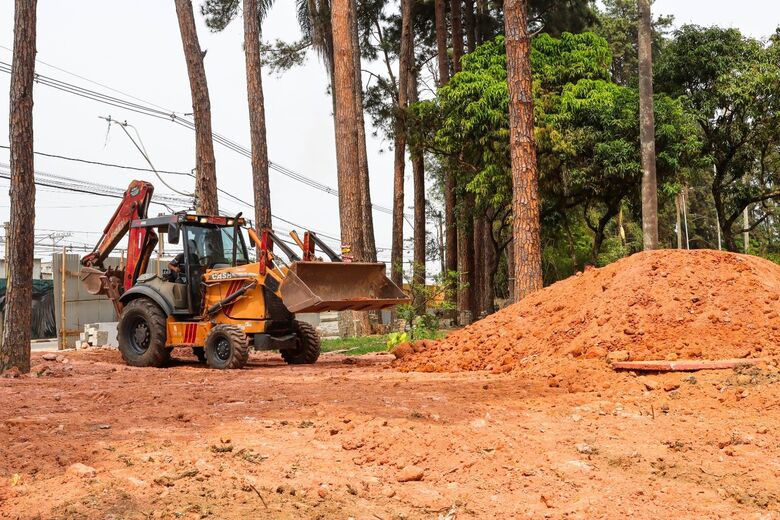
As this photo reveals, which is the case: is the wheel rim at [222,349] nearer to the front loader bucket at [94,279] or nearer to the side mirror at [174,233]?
the side mirror at [174,233]

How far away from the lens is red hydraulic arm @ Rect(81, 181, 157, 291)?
14602 mm

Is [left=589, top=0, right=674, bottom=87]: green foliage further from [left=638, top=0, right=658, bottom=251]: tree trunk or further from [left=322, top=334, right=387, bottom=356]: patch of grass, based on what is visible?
[left=322, top=334, right=387, bottom=356]: patch of grass

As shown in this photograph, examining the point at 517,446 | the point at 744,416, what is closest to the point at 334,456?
the point at 517,446

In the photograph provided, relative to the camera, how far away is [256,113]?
74.5 feet

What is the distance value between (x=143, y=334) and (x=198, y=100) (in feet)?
24.6

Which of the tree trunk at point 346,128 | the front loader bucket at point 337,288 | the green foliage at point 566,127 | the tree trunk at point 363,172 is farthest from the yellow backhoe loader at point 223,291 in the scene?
the green foliage at point 566,127

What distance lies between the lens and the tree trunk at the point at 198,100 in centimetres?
1934

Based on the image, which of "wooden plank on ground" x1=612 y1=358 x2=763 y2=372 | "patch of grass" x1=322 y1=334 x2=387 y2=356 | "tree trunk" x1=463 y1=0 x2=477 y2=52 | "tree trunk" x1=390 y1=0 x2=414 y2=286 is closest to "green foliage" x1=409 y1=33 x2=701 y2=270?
"tree trunk" x1=390 y1=0 x2=414 y2=286

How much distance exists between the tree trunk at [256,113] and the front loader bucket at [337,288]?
30.4 feet

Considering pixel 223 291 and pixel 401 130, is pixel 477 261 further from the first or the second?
pixel 223 291

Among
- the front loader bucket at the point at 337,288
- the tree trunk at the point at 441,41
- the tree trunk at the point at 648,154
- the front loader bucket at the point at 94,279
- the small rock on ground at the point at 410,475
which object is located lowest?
the small rock on ground at the point at 410,475

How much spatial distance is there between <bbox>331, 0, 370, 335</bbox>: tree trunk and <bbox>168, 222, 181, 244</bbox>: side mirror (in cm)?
650

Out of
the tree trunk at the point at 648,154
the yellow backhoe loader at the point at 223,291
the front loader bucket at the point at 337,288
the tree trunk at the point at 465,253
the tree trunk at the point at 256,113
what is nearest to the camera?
the front loader bucket at the point at 337,288

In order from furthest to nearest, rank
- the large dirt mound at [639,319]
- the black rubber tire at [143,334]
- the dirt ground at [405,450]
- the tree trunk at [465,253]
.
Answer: the tree trunk at [465,253], the black rubber tire at [143,334], the large dirt mound at [639,319], the dirt ground at [405,450]
